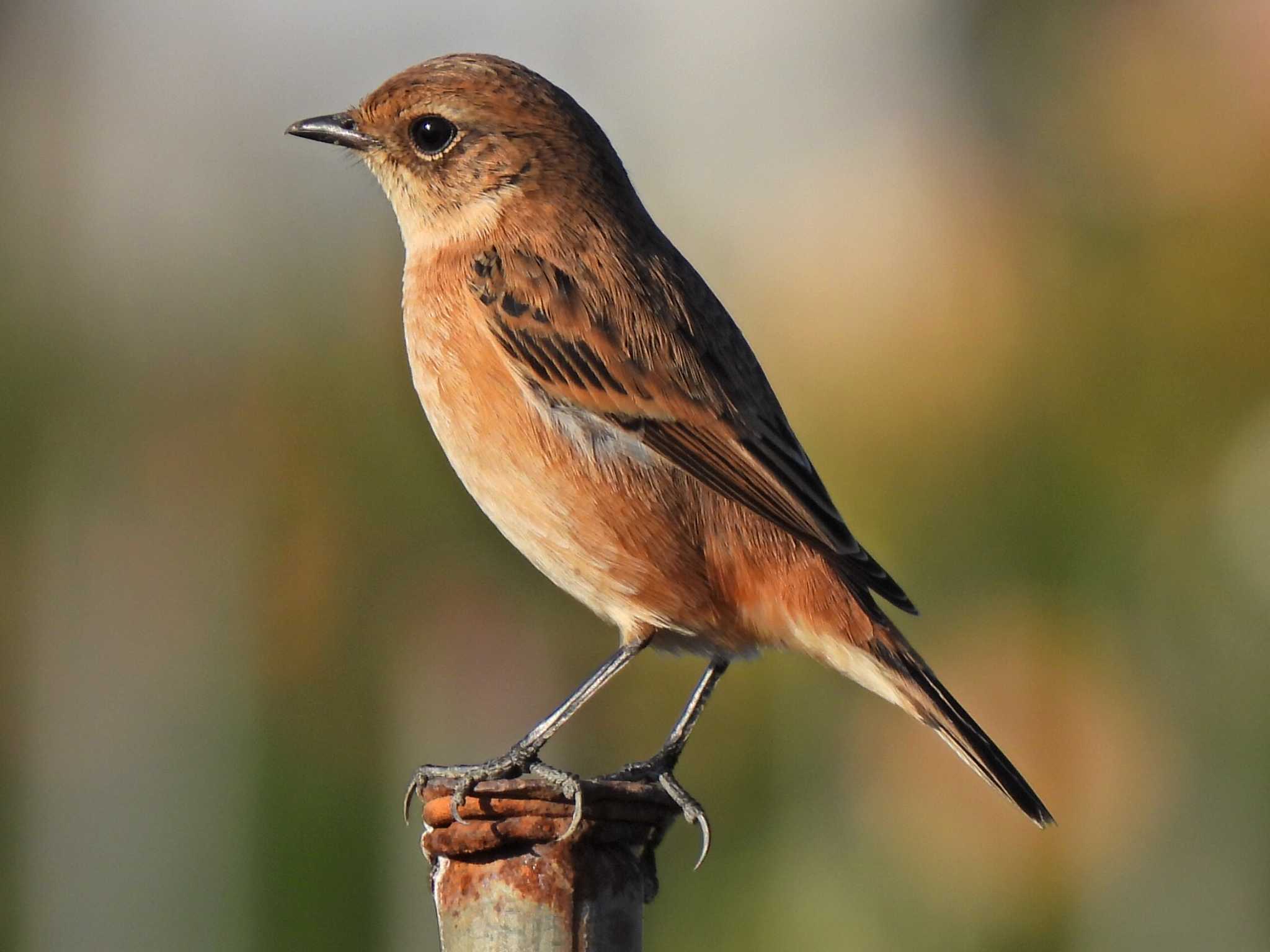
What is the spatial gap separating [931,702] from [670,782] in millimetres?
776

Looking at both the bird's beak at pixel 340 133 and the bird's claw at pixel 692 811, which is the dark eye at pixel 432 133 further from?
the bird's claw at pixel 692 811

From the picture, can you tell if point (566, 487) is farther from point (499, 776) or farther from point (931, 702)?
point (931, 702)

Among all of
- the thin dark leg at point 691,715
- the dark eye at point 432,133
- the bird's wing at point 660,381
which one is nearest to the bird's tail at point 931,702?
the bird's wing at point 660,381

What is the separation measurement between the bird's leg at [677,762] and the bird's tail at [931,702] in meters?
0.38

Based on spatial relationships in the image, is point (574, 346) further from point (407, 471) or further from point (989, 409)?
point (989, 409)

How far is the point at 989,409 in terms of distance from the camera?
9000 mm

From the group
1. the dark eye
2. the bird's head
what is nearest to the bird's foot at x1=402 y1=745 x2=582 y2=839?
the bird's head

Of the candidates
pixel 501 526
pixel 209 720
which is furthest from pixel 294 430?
pixel 501 526

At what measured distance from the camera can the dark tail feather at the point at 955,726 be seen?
382 centimetres

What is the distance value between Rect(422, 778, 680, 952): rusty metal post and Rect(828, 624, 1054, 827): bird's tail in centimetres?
141

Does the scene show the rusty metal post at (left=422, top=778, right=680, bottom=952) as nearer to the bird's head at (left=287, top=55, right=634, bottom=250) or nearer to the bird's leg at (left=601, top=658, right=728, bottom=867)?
the bird's leg at (left=601, top=658, right=728, bottom=867)

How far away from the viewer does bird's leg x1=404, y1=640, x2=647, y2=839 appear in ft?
8.64

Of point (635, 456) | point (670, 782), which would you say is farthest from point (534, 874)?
point (635, 456)

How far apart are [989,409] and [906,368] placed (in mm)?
609
